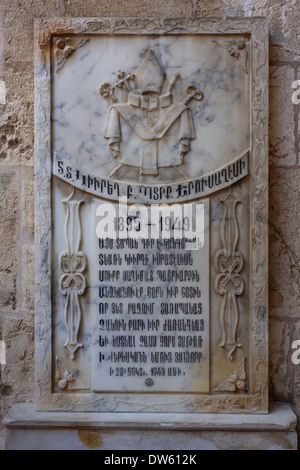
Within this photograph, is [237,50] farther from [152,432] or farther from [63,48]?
[152,432]

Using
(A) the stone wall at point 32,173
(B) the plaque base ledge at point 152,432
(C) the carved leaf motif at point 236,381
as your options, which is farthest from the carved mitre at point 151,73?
(B) the plaque base ledge at point 152,432

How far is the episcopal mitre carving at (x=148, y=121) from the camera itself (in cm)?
267

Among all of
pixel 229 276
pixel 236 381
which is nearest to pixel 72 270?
pixel 229 276

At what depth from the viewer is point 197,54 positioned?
8.79ft

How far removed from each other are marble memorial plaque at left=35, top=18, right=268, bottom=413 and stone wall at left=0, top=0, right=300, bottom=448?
0.14 m

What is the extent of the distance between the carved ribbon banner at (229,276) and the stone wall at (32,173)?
22 centimetres

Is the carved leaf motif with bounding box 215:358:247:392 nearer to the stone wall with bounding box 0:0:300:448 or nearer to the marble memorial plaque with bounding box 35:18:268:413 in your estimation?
the marble memorial plaque with bounding box 35:18:268:413

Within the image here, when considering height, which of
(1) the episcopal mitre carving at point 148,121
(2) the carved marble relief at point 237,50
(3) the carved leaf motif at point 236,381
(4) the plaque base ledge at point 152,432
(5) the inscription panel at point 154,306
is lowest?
(4) the plaque base ledge at point 152,432

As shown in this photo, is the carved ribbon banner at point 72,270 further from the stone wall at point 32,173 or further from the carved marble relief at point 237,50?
the carved marble relief at point 237,50

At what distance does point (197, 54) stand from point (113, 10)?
52cm

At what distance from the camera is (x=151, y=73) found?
2666 mm

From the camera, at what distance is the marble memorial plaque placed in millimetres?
2664

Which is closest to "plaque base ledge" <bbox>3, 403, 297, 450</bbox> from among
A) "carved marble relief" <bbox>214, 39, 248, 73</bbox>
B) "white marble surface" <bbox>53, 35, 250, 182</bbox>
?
"white marble surface" <bbox>53, 35, 250, 182</bbox>
